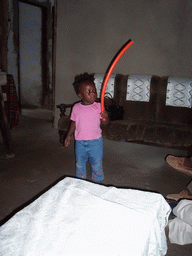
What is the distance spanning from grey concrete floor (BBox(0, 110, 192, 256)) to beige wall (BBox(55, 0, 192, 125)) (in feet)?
4.79

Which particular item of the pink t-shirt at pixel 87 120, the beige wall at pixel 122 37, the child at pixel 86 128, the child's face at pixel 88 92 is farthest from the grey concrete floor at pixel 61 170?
the beige wall at pixel 122 37

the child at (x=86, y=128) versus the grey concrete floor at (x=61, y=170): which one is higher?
the child at (x=86, y=128)

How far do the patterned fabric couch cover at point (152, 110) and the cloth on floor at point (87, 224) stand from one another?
7.73 ft

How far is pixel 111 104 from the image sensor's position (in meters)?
4.11

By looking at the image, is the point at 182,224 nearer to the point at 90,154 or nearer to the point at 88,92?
the point at 90,154

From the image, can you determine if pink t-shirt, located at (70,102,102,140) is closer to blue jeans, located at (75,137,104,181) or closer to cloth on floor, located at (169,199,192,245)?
blue jeans, located at (75,137,104,181)

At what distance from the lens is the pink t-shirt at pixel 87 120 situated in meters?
2.25

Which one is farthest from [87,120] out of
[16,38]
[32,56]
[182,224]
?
[16,38]

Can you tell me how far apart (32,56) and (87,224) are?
23.1ft

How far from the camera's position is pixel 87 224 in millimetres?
817

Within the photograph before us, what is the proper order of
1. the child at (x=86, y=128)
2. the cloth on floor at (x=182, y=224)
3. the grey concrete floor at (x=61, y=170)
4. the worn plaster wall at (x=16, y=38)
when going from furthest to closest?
the worn plaster wall at (x=16, y=38) → the grey concrete floor at (x=61, y=170) → the child at (x=86, y=128) → the cloth on floor at (x=182, y=224)

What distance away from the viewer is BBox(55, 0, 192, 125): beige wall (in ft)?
13.0

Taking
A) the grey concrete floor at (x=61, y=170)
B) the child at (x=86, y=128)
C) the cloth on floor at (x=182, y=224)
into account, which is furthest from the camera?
the grey concrete floor at (x=61, y=170)

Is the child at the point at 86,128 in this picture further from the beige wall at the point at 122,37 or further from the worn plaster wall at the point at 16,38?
the worn plaster wall at the point at 16,38
